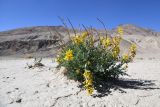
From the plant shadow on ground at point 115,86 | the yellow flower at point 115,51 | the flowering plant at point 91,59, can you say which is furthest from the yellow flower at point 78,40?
the plant shadow on ground at point 115,86

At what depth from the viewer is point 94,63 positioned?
7.17m

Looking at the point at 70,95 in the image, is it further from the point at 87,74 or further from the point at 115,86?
the point at 115,86

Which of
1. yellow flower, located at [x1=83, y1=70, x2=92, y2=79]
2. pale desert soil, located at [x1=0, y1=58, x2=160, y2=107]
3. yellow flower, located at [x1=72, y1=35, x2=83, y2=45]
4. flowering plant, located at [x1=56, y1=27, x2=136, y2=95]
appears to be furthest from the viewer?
yellow flower, located at [x1=72, y1=35, x2=83, y2=45]

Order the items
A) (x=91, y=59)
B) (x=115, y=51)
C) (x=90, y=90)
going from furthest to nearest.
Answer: (x=115, y=51) < (x=91, y=59) < (x=90, y=90)

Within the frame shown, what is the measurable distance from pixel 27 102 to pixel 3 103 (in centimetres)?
47

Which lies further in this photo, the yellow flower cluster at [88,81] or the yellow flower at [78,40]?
the yellow flower at [78,40]

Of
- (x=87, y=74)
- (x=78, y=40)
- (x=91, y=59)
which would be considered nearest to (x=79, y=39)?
(x=78, y=40)

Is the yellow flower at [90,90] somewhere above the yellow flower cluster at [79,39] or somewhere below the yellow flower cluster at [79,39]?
below

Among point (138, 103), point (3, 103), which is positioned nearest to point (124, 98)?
point (138, 103)

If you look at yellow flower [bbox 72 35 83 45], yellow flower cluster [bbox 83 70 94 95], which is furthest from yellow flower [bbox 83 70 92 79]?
yellow flower [bbox 72 35 83 45]

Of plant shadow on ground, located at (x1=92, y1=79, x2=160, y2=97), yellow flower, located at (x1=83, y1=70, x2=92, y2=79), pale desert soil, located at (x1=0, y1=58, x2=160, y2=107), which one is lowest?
pale desert soil, located at (x1=0, y1=58, x2=160, y2=107)

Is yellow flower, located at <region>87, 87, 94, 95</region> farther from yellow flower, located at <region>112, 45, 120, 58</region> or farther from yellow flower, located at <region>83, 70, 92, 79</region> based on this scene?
yellow flower, located at <region>112, 45, 120, 58</region>

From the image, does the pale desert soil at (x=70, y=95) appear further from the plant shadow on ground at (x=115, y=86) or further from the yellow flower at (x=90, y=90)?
the yellow flower at (x=90, y=90)

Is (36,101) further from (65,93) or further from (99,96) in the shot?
(99,96)
